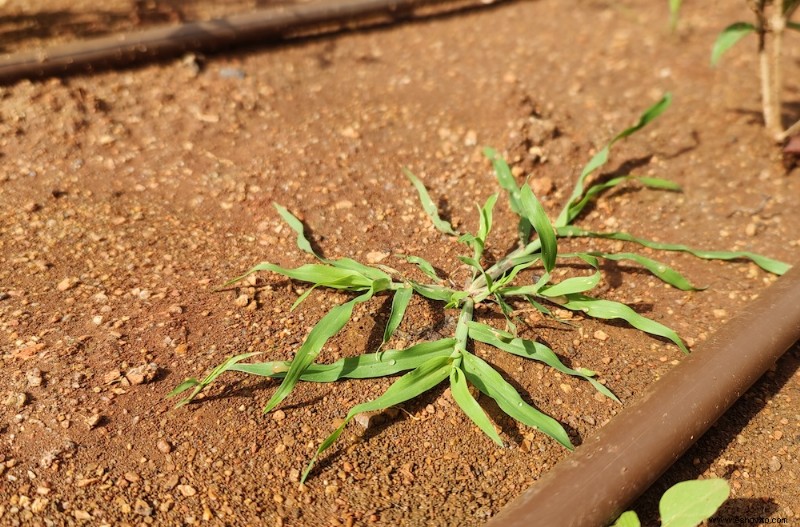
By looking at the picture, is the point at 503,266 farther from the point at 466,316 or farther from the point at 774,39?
the point at 774,39

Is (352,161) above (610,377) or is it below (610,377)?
above

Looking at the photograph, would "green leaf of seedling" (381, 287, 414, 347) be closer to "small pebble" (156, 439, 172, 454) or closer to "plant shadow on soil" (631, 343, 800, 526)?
"small pebble" (156, 439, 172, 454)

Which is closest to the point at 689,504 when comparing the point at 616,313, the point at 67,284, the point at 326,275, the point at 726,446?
the point at 726,446

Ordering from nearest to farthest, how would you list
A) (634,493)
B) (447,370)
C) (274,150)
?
(634,493) < (447,370) < (274,150)

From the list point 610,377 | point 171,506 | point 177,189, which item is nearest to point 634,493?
point 610,377

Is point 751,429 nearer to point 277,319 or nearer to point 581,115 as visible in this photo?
point 277,319

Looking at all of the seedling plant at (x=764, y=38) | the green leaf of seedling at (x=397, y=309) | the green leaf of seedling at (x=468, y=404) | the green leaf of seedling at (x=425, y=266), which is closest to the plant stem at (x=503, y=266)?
the green leaf of seedling at (x=425, y=266)
